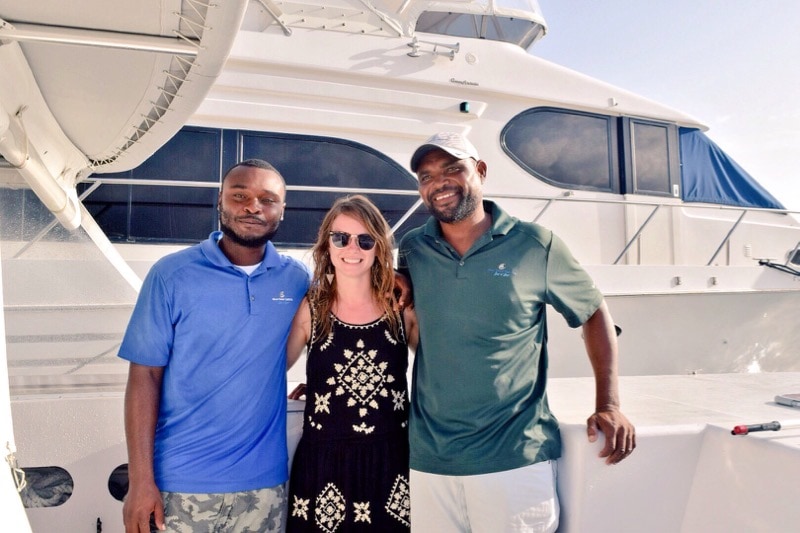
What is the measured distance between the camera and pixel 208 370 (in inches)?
72.6

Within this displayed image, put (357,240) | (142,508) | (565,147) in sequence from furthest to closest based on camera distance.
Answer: (565,147)
(357,240)
(142,508)

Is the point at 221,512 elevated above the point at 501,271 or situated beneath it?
situated beneath

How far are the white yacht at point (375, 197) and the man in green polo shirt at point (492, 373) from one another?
0.63 ft

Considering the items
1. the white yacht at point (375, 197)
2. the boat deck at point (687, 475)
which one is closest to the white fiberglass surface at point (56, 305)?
the white yacht at point (375, 197)

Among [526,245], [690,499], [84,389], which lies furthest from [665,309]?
[84,389]

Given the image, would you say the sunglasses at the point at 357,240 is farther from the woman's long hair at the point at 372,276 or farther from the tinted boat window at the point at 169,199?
the tinted boat window at the point at 169,199

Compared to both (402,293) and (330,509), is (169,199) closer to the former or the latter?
(402,293)

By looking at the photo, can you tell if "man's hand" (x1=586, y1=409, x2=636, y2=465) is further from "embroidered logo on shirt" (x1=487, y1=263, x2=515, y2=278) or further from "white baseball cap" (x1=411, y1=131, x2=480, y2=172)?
"white baseball cap" (x1=411, y1=131, x2=480, y2=172)

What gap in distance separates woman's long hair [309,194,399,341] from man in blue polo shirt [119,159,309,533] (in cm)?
12

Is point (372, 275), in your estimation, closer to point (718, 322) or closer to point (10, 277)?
point (10, 277)

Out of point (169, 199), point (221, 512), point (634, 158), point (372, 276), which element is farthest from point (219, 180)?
point (634, 158)

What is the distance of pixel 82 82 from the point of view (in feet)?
6.59

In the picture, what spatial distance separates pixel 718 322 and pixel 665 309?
2.27 feet

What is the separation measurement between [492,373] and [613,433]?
1.45ft
